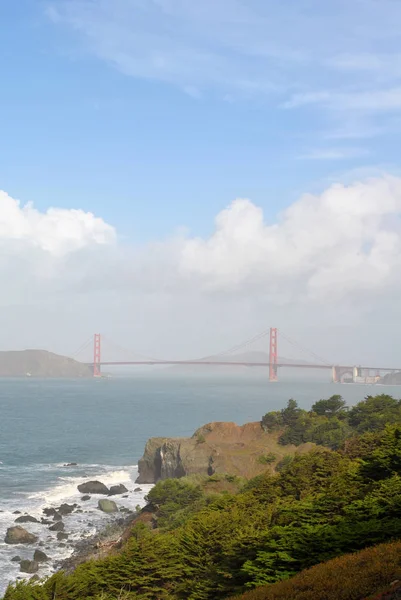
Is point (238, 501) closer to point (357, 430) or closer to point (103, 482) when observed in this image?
point (357, 430)

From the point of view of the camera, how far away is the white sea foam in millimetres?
35062

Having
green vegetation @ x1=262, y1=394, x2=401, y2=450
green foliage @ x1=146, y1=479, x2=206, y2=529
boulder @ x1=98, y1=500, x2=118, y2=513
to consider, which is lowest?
boulder @ x1=98, y1=500, x2=118, y2=513

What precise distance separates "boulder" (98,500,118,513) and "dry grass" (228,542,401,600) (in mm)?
34684

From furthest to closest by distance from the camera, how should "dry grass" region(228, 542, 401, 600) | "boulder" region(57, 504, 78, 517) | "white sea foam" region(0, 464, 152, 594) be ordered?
"boulder" region(57, 504, 78, 517) → "white sea foam" region(0, 464, 152, 594) → "dry grass" region(228, 542, 401, 600)

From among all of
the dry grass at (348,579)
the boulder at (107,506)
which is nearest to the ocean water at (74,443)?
the boulder at (107,506)

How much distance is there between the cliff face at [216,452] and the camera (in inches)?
1811

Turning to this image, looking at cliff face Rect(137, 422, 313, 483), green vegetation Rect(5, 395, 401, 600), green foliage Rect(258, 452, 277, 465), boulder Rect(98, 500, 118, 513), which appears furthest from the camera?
boulder Rect(98, 500, 118, 513)

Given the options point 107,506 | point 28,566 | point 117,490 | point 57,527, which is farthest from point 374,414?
point 28,566

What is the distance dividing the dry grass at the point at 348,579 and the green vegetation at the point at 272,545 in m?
0.03

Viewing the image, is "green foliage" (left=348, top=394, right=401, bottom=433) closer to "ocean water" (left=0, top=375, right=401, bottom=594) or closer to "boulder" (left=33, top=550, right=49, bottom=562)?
"ocean water" (left=0, top=375, right=401, bottom=594)

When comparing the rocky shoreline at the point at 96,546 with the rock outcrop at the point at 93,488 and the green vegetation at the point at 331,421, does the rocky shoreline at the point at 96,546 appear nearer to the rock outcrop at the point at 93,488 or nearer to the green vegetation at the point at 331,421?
the rock outcrop at the point at 93,488

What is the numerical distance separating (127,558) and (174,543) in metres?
1.86

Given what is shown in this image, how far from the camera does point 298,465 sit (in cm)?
2853

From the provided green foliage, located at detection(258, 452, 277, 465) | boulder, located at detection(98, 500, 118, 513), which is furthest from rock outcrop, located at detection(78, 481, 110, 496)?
green foliage, located at detection(258, 452, 277, 465)
